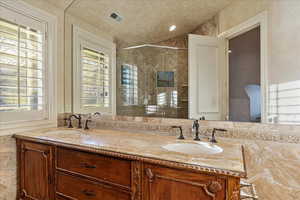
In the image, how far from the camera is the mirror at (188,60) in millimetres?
1385

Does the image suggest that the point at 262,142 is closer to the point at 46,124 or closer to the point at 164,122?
the point at 164,122

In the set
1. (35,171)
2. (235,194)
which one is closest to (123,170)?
(235,194)

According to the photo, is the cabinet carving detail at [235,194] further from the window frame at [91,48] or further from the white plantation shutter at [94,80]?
the white plantation shutter at [94,80]

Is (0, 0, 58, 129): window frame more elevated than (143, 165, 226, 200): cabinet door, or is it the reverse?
(0, 0, 58, 129): window frame

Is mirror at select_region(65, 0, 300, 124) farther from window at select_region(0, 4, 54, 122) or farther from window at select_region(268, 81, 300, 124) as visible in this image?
window at select_region(0, 4, 54, 122)

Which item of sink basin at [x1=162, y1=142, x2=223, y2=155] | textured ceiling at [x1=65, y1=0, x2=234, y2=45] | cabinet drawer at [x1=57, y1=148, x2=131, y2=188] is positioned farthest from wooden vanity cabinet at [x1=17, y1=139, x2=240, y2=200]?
textured ceiling at [x1=65, y1=0, x2=234, y2=45]

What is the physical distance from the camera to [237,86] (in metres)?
1.56

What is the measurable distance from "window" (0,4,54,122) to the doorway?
2.03 meters

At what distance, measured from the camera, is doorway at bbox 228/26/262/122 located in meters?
1.45

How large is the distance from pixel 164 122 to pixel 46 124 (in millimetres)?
1429

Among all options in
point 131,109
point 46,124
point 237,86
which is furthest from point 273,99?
point 46,124

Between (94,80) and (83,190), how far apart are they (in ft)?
4.29

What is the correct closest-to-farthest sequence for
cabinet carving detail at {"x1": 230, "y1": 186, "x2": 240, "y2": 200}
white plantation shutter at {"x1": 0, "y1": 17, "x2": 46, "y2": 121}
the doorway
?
cabinet carving detail at {"x1": 230, "y1": 186, "x2": 240, "y2": 200}
the doorway
white plantation shutter at {"x1": 0, "y1": 17, "x2": 46, "y2": 121}

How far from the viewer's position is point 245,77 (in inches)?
59.8
